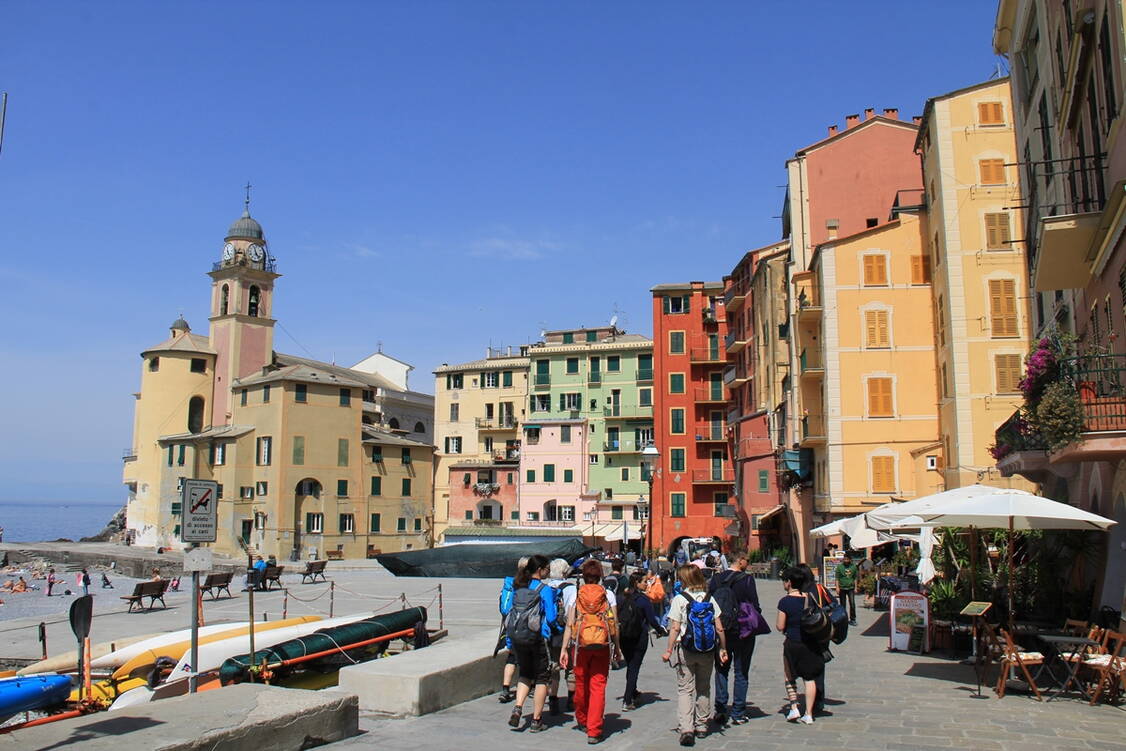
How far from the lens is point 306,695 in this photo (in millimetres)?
9109

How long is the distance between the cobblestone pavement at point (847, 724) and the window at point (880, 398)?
22.2 meters

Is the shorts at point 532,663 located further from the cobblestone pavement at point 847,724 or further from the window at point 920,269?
the window at point 920,269

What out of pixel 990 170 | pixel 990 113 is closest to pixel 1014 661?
pixel 990 170

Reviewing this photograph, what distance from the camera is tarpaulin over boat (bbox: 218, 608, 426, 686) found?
44.0 ft

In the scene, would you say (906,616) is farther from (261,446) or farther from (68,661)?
(261,446)

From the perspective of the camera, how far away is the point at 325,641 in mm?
15141

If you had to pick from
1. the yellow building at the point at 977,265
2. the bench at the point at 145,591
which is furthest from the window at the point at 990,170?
the bench at the point at 145,591

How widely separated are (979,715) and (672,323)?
53.3 m

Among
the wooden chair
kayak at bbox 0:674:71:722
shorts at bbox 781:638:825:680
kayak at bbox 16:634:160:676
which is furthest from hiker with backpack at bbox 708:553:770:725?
kayak at bbox 16:634:160:676

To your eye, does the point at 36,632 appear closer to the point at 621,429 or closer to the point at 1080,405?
the point at 1080,405

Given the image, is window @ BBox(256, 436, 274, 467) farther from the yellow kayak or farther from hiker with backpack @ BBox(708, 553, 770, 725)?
hiker with backpack @ BBox(708, 553, 770, 725)

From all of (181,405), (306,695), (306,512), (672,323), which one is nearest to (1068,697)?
(306,695)

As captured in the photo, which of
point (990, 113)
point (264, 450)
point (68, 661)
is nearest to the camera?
point (68, 661)

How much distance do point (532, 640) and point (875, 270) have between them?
28113 mm
